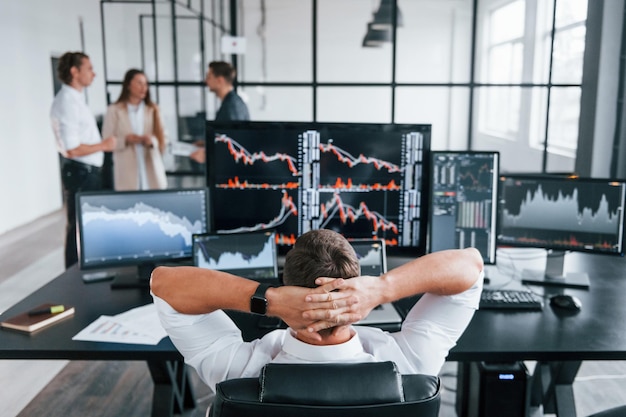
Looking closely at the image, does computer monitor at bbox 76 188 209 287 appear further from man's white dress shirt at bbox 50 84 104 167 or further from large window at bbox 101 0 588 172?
large window at bbox 101 0 588 172

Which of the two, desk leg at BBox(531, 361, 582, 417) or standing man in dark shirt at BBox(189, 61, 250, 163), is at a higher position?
standing man in dark shirt at BBox(189, 61, 250, 163)

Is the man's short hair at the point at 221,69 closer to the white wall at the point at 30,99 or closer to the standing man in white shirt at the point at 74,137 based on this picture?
the standing man in white shirt at the point at 74,137

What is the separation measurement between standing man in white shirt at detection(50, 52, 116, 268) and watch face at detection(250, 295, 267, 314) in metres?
3.23

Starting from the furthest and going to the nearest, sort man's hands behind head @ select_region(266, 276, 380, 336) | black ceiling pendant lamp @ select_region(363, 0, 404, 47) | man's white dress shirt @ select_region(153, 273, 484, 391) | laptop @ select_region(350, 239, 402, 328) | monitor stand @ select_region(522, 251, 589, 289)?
black ceiling pendant lamp @ select_region(363, 0, 404, 47)
monitor stand @ select_region(522, 251, 589, 289)
laptop @ select_region(350, 239, 402, 328)
man's white dress shirt @ select_region(153, 273, 484, 391)
man's hands behind head @ select_region(266, 276, 380, 336)

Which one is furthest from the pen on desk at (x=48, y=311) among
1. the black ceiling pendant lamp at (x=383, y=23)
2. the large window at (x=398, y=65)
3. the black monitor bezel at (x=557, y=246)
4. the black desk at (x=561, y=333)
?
the black ceiling pendant lamp at (x=383, y=23)

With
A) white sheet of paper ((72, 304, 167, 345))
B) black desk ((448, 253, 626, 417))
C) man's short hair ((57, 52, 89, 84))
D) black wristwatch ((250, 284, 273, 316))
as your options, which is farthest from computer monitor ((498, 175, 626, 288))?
man's short hair ((57, 52, 89, 84))

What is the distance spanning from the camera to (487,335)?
1.78m

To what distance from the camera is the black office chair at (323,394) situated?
952mm

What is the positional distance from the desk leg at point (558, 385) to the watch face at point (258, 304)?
169cm

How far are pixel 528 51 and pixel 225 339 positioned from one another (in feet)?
14.1

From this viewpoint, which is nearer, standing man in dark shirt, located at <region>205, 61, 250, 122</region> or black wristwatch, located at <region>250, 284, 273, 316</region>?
black wristwatch, located at <region>250, 284, 273, 316</region>

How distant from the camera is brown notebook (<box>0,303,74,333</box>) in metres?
1.80

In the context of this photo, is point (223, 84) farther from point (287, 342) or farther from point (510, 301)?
point (287, 342)

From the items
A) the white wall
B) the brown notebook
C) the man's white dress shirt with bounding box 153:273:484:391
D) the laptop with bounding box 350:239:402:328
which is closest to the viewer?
the man's white dress shirt with bounding box 153:273:484:391
